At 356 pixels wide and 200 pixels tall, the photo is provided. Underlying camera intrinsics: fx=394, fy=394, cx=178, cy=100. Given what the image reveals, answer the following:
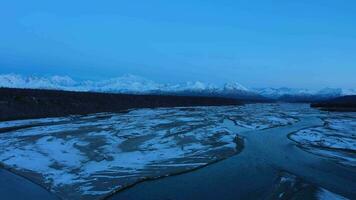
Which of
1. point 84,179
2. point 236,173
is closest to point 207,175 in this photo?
point 236,173

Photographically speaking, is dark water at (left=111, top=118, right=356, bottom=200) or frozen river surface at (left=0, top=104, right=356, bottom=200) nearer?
dark water at (left=111, top=118, right=356, bottom=200)

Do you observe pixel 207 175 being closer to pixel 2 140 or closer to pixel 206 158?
pixel 206 158

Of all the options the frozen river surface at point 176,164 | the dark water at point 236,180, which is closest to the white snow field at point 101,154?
the frozen river surface at point 176,164

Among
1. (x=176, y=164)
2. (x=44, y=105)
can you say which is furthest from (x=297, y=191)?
(x=44, y=105)

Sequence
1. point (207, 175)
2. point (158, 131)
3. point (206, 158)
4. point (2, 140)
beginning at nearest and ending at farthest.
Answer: point (207, 175)
point (206, 158)
point (2, 140)
point (158, 131)

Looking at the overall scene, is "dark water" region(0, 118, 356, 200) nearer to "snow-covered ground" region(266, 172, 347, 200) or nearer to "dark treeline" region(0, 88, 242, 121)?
"snow-covered ground" region(266, 172, 347, 200)

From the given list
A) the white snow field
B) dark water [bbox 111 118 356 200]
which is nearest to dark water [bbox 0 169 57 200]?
the white snow field
